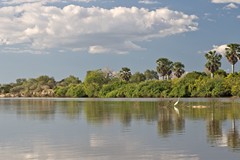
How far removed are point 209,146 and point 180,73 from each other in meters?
98.0

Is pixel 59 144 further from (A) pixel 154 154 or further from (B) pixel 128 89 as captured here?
(B) pixel 128 89

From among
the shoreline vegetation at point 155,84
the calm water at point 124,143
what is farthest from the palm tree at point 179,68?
the calm water at point 124,143

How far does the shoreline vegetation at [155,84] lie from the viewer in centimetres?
A: 8820

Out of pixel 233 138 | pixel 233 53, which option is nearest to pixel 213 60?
pixel 233 53

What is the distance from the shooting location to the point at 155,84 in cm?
10225

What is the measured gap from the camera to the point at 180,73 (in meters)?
115

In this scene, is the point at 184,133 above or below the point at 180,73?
below

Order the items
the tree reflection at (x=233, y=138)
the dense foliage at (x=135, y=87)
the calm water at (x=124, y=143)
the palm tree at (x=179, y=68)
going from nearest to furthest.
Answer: the calm water at (x=124, y=143) < the tree reflection at (x=233, y=138) < the dense foliage at (x=135, y=87) < the palm tree at (x=179, y=68)

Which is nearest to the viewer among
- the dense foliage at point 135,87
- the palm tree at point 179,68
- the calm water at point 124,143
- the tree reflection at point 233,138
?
the calm water at point 124,143

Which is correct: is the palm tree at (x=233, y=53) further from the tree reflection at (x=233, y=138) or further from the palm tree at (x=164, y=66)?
the tree reflection at (x=233, y=138)

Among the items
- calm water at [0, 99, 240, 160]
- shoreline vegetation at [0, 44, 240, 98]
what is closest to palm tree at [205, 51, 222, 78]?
shoreline vegetation at [0, 44, 240, 98]

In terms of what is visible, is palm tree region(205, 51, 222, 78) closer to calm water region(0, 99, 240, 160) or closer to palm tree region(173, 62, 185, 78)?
palm tree region(173, 62, 185, 78)

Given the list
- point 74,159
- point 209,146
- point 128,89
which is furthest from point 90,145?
point 128,89

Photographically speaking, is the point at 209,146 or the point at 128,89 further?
the point at 128,89
